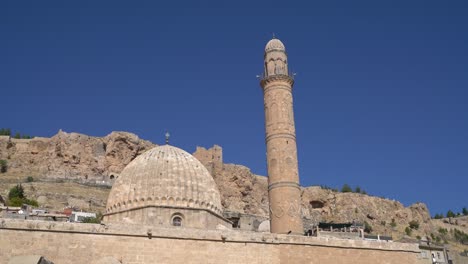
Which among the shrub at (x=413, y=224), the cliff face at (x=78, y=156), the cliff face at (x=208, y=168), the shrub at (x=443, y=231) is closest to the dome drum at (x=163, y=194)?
the cliff face at (x=208, y=168)

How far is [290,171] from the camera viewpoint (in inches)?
694

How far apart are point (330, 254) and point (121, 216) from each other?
5.59 metres

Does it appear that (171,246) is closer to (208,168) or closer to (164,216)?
(164,216)

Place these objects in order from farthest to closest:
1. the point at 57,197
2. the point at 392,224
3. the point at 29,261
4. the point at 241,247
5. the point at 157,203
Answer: the point at 392,224
the point at 57,197
the point at 157,203
the point at 241,247
the point at 29,261

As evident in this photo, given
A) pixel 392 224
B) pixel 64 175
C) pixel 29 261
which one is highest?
pixel 64 175

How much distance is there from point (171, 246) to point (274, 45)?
9.47 meters

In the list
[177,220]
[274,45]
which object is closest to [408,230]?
[274,45]

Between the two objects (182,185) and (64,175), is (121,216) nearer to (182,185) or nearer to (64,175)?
(182,185)

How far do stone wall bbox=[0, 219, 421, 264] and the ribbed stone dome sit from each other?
202cm

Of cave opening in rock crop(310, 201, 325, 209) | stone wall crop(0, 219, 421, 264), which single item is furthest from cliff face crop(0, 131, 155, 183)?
stone wall crop(0, 219, 421, 264)

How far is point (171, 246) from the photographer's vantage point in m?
12.5

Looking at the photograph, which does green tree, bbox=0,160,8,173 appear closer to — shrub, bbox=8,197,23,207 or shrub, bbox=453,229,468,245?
shrub, bbox=8,197,23,207

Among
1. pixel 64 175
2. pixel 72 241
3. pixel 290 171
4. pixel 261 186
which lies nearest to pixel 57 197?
pixel 64 175

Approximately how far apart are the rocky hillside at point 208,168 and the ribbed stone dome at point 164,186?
2585cm
